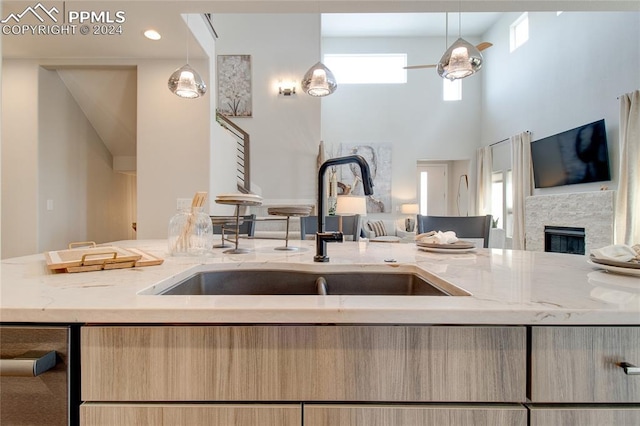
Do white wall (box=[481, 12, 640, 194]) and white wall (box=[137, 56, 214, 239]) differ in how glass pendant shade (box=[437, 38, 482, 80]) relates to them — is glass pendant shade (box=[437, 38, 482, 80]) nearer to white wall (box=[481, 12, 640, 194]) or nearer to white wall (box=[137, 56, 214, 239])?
white wall (box=[137, 56, 214, 239])

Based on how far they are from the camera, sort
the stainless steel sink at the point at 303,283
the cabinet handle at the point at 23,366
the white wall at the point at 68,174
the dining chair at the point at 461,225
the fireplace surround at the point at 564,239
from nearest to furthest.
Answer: the cabinet handle at the point at 23,366 < the stainless steel sink at the point at 303,283 < the dining chair at the point at 461,225 < the white wall at the point at 68,174 < the fireplace surround at the point at 564,239

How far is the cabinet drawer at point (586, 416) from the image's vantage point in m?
0.52

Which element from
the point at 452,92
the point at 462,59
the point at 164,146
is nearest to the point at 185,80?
the point at 164,146

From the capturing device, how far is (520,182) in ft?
17.5

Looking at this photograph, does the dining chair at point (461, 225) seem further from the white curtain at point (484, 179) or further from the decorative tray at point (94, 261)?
the white curtain at point (484, 179)

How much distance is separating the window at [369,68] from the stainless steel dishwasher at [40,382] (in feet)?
24.7

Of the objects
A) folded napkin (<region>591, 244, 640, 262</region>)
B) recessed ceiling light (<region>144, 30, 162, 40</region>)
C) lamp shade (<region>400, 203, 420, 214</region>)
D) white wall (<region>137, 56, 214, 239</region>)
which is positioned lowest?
folded napkin (<region>591, 244, 640, 262</region>)

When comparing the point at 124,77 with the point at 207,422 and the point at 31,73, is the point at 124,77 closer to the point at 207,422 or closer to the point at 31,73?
the point at 31,73

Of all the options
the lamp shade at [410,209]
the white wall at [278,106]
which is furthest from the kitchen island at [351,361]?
the lamp shade at [410,209]

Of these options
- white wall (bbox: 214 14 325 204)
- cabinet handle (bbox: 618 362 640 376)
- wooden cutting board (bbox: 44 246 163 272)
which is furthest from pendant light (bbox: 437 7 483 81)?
white wall (bbox: 214 14 325 204)

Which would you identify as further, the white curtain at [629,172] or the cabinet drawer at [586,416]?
the white curtain at [629,172]

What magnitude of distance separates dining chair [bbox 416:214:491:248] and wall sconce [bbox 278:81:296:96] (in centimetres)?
467

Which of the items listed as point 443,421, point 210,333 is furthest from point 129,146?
point 443,421

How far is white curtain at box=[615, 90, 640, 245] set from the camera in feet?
10.6
